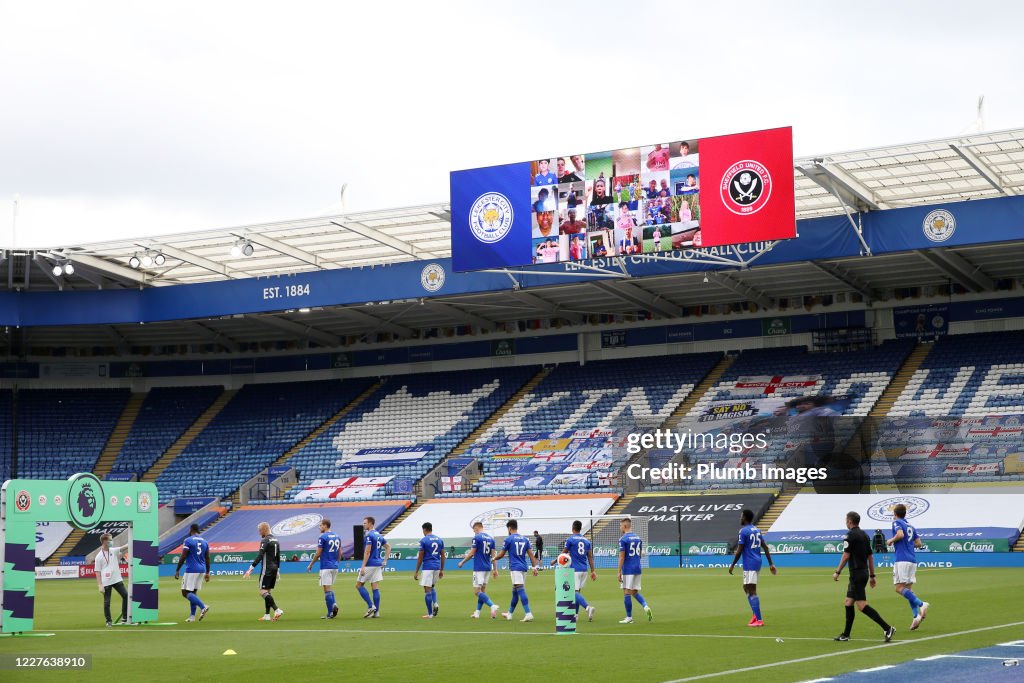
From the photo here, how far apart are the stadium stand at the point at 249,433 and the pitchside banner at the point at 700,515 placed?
21.2 meters

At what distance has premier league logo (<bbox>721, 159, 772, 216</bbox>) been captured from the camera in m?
38.0

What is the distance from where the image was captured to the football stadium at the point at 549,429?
20594 millimetres

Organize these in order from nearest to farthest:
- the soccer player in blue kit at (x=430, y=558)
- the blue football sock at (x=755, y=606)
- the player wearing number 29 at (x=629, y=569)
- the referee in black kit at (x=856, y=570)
→ the referee in black kit at (x=856, y=570)
the blue football sock at (x=755, y=606)
the player wearing number 29 at (x=629, y=569)
the soccer player in blue kit at (x=430, y=558)

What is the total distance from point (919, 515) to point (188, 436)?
3579 centimetres

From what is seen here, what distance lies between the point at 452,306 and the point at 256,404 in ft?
41.9

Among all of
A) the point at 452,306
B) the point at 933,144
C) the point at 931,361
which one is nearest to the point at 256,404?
the point at 452,306

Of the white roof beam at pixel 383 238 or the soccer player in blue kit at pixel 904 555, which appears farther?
the white roof beam at pixel 383 238

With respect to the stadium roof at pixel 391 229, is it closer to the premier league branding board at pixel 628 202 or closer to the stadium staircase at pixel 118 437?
the premier league branding board at pixel 628 202

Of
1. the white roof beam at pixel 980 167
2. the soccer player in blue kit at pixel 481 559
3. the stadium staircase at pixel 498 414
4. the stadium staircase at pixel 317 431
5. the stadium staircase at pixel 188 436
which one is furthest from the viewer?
the stadium staircase at pixel 188 436

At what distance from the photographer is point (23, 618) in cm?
2311

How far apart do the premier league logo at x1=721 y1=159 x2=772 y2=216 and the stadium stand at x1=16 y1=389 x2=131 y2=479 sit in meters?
34.1

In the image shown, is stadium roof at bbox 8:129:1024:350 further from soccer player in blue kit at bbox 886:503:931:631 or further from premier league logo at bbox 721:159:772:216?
soccer player in blue kit at bbox 886:503:931:631

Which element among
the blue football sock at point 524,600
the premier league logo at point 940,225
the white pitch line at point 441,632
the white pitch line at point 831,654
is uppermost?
the premier league logo at point 940,225

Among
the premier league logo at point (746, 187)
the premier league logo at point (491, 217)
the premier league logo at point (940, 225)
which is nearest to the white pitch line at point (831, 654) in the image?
the premier league logo at point (746, 187)
